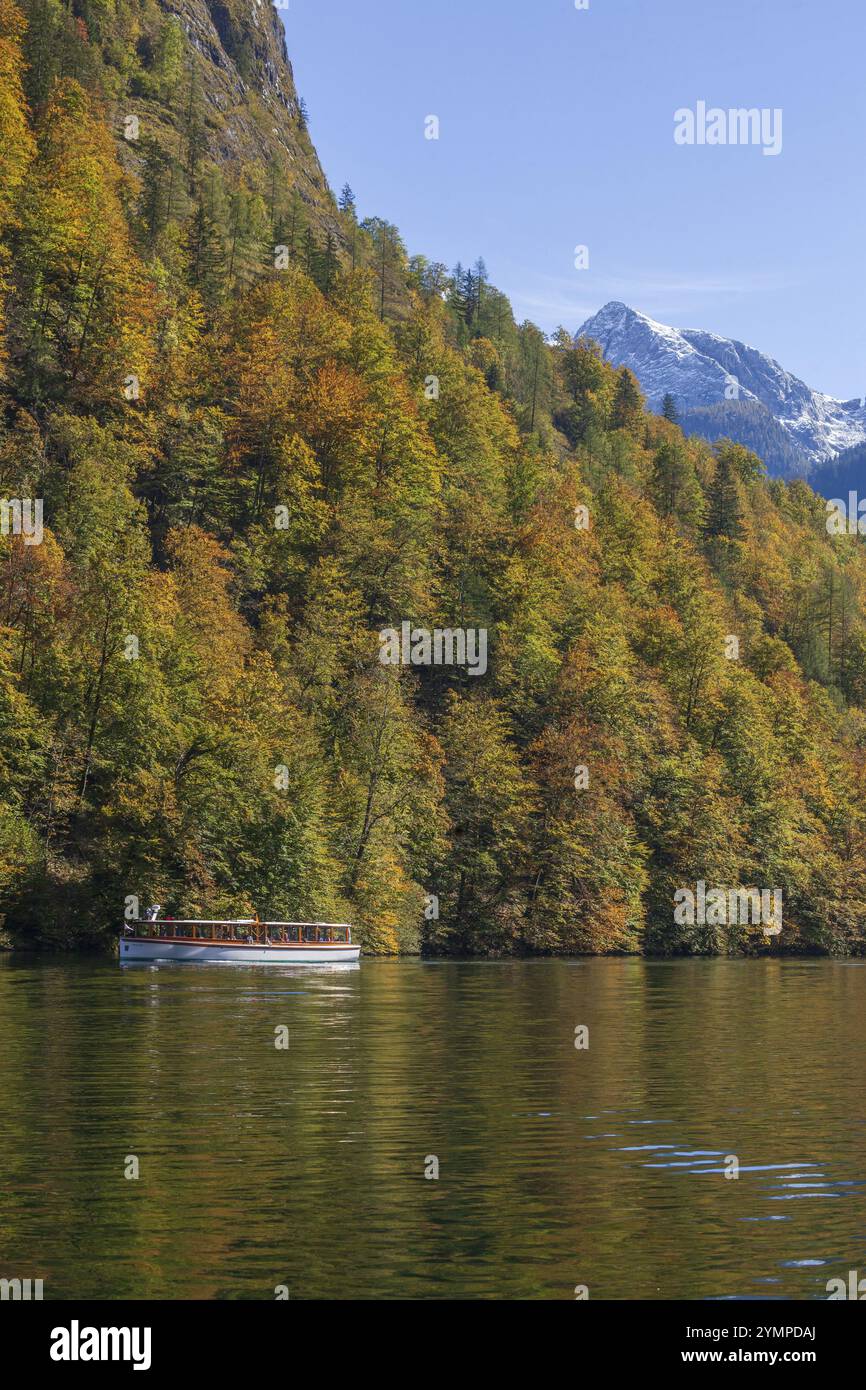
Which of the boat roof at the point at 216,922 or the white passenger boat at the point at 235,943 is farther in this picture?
the boat roof at the point at 216,922

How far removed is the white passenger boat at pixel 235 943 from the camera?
3078 inches

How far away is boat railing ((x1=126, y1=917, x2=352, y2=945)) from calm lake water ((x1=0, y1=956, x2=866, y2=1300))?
2525 cm

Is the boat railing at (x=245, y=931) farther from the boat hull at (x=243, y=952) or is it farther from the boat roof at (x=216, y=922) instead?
the boat hull at (x=243, y=952)

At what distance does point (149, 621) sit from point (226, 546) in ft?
122

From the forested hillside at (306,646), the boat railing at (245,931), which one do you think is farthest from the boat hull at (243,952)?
the forested hillside at (306,646)

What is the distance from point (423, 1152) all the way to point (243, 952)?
54423 millimetres

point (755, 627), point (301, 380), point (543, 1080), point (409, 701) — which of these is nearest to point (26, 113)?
point (301, 380)

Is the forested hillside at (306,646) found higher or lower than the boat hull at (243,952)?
higher

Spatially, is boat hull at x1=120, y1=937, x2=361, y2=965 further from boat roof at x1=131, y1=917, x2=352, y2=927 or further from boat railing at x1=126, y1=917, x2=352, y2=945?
boat roof at x1=131, y1=917, x2=352, y2=927

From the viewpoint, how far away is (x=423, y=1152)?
27.5 meters

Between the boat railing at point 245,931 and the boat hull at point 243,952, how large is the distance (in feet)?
1.19

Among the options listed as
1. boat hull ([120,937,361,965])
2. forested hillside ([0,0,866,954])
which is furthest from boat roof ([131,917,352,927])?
forested hillside ([0,0,866,954])

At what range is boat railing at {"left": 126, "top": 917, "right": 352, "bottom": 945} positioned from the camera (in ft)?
264
